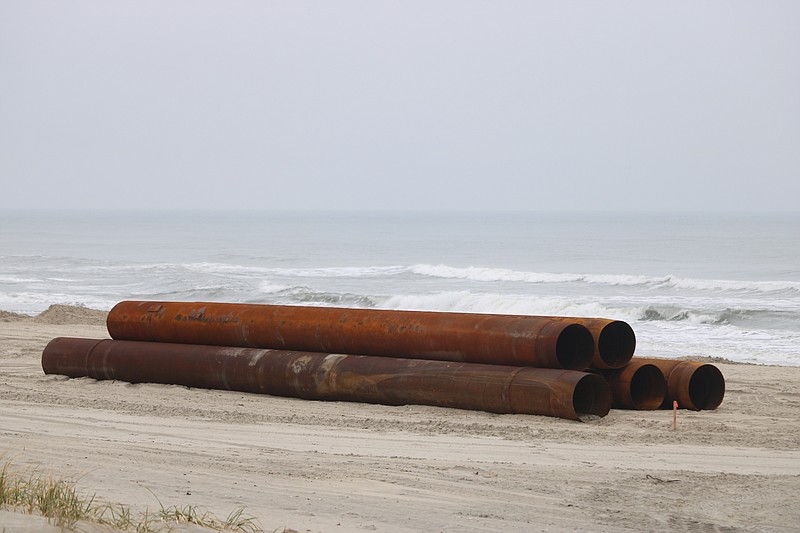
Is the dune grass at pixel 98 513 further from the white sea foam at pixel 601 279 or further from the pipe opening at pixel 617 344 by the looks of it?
the white sea foam at pixel 601 279

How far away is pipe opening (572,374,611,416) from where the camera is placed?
1009 centimetres

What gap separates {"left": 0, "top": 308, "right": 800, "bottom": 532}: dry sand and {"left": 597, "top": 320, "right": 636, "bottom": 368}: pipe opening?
0.68 m

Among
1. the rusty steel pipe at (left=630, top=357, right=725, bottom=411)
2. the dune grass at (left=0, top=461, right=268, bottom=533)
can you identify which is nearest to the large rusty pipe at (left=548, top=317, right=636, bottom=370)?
the rusty steel pipe at (left=630, top=357, right=725, bottom=411)

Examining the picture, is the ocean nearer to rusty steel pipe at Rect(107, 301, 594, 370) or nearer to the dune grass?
rusty steel pipe at Rect(107, 301, 594, 370)

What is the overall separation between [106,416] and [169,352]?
2193 mm

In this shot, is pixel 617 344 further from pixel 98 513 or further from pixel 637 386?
pixel 98 513

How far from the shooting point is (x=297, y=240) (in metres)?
87.4

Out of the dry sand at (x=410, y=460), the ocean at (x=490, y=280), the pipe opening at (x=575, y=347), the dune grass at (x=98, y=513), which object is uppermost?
the pipe opening at (x=575, y=347)

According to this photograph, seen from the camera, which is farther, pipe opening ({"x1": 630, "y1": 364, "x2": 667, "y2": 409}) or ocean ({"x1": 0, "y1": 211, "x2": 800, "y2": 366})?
ocean ({"x1": 0, "y1": 211, "x2": 800, "y2": 366})

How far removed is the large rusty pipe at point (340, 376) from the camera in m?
9.80

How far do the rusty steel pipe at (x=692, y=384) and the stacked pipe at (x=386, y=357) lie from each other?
6.3 inches

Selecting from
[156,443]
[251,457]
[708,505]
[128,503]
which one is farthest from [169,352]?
[708,505]

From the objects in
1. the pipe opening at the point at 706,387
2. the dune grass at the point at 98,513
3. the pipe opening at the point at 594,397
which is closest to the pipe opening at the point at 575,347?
the pipe opening at the point at 594,397

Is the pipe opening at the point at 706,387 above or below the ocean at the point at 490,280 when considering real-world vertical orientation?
above
